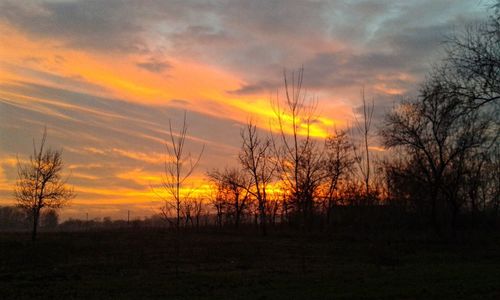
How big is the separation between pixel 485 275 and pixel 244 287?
8038 millimetres

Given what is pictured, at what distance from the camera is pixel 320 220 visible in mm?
55438

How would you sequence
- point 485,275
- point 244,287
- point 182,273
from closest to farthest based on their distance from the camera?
point 244,287 < point 485,275 < point 182,273

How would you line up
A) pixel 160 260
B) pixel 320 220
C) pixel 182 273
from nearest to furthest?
1. pixel 182 273
2. pixel 160 260
3. pixel 320 220

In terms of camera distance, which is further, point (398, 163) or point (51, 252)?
point (398, 163)

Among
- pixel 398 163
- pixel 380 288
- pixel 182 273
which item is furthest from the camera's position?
pixel 398 163

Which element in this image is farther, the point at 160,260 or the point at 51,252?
the point at 51,252

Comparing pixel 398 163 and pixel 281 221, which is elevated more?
pixel 398 163

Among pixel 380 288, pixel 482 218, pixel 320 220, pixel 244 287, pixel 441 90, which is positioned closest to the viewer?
pixel 380 288

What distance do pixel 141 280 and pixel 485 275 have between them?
457 inches

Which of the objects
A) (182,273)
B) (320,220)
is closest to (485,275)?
(182,273)

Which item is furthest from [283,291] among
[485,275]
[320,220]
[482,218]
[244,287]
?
[320,220]

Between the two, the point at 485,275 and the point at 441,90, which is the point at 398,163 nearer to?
the point at 441,90

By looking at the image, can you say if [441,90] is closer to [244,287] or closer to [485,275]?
[485,275]

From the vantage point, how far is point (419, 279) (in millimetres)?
13812
